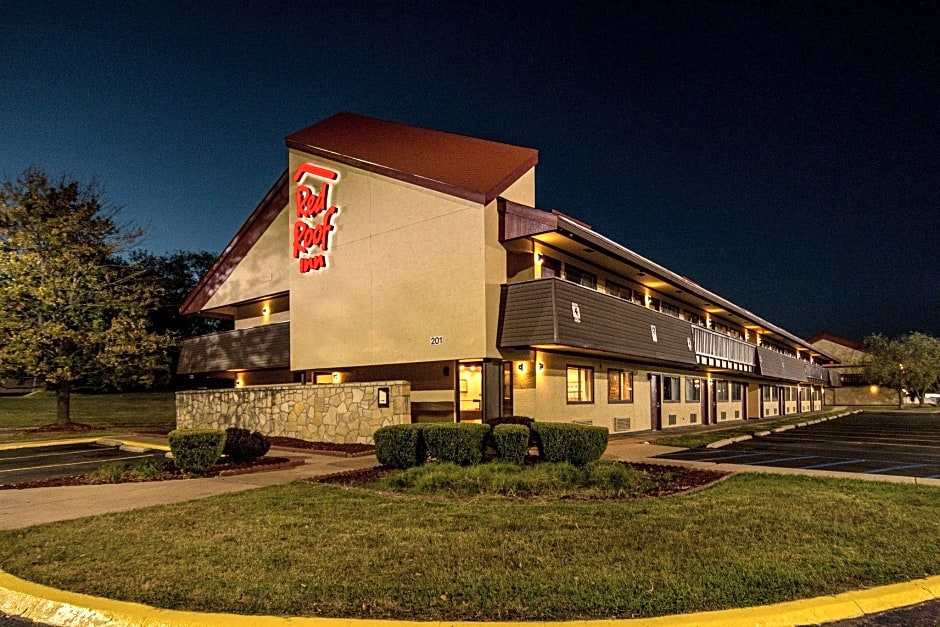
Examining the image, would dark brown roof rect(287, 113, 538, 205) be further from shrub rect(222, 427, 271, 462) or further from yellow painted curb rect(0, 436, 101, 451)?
yellow painted curb rect(0, 436, 101, 451)

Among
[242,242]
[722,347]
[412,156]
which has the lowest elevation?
[722,347]

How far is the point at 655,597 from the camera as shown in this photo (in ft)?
16.3

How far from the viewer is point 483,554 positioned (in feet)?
20.2

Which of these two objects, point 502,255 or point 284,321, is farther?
point 284,321

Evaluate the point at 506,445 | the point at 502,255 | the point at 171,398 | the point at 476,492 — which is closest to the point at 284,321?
the point at 502,255

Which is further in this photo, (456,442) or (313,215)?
(313,215)

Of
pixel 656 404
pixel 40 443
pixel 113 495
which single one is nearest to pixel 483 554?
pixel 113 495

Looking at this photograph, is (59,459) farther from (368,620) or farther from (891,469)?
(891,469)

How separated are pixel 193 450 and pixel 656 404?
19.9 meters

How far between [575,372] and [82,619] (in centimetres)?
1795

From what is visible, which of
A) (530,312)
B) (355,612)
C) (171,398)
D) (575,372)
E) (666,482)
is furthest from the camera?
(171,398)

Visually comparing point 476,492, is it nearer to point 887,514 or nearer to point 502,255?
point 887,514

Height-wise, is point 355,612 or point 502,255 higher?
point 502,255

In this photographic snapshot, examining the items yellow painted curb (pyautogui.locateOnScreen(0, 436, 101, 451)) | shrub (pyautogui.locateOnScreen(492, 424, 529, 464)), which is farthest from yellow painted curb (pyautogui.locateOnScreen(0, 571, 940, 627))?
yellow painted curb (pyautogui.locateOnScreen(0, 436, 101, 451))
